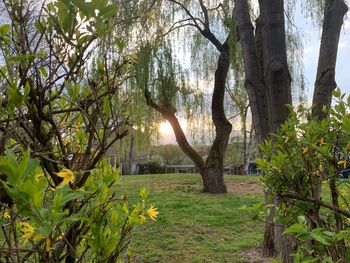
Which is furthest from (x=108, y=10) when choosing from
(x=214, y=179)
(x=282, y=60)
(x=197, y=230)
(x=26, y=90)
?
(x=214, y=179)

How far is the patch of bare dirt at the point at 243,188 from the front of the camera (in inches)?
340

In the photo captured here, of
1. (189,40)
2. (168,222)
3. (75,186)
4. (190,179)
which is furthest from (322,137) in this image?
(190,179)

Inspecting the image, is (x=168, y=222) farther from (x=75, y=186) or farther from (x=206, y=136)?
(x=75, y=186)

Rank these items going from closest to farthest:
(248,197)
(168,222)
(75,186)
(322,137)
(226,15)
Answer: (75,186), (322,137), (168,222), (226,15), (248,197)

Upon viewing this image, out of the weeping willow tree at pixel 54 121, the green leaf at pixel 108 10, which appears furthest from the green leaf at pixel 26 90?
the green leaf at pixel 108 10

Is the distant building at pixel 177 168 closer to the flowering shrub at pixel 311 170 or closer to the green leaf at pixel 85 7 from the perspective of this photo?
the flowering shrub at pixel 311 170

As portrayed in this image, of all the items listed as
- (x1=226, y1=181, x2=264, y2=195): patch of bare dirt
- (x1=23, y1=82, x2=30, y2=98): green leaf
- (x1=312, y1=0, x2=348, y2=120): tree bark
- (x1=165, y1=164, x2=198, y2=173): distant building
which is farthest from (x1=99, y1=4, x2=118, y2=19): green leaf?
(x1=165, y1=164, x2=198, y2=173): distant building

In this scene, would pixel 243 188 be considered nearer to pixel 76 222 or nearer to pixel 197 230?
pixel 197 230

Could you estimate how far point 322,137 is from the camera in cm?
150

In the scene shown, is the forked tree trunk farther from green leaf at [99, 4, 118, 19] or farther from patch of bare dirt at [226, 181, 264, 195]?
green leaf at [99, 4, 118, 19]

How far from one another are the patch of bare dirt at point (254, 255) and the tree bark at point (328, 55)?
6.81 ft

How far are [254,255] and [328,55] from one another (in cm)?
263

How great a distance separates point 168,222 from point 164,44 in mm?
3950

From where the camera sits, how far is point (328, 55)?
2832 mm
